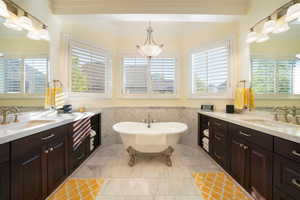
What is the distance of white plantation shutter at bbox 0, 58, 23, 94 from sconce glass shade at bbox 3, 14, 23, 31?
0.37m

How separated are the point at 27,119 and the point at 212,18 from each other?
3390mm

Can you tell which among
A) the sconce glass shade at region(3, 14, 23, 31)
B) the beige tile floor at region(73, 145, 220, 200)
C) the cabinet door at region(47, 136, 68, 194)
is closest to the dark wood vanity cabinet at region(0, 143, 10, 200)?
the cabinet door at region(47, 136, 68, 194)

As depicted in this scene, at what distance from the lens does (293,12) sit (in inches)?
58.1

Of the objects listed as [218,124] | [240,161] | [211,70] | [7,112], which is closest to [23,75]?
[7,112]

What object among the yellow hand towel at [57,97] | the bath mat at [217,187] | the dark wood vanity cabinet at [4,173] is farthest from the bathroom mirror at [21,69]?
the bath mat at [217,187]

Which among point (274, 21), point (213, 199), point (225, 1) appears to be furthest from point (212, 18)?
point (213, 199)

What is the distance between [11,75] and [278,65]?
3.41m

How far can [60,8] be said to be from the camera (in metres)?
2.32

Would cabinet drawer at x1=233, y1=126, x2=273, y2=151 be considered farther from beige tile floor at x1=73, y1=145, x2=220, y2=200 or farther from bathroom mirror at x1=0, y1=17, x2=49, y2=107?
bathroom mirror at x1=0, y1=17, x2=49, y2=107

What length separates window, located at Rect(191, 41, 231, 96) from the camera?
8.63ft

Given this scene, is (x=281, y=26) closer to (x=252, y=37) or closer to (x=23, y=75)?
(x=252, y=37)

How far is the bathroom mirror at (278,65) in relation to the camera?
1586mm

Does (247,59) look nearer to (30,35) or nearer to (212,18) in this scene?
(212,18)

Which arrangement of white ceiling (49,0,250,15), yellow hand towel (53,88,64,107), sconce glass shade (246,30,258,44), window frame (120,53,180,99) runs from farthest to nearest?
window frame (120,53,180,99) → white ceiling (49,0,250,15) → yellow hand towel (53,88,64,107) → sconce glass shade (246,30,258,44)
